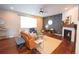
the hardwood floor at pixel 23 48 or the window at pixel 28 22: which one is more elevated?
the window at pixel 28 22

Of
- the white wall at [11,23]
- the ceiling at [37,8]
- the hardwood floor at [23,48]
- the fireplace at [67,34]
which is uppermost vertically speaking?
the ceiling at [37,8]

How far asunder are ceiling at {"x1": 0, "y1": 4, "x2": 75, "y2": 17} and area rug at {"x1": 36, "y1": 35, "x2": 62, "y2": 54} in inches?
16.5

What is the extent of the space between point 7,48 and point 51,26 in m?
0.80

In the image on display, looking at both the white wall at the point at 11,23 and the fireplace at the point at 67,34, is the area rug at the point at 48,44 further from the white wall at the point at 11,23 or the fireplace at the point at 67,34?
the white wall at the point at 11,23

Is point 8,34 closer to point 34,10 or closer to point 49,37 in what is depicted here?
point 34,10

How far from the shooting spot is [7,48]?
1329 mm

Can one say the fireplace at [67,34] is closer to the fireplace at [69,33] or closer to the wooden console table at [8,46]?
the fireplace at [69,33]

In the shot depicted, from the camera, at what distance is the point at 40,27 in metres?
1.38

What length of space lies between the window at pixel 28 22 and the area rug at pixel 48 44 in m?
0.27

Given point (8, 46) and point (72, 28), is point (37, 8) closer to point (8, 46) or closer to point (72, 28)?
point (72, 28)

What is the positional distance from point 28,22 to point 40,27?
22 cm

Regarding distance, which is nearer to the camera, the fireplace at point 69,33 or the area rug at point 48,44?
the fireplace at point 69,33

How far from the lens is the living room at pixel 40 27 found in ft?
4.15

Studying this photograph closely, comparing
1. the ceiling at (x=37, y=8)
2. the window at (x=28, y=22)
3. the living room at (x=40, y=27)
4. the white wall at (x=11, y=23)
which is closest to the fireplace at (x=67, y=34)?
the living room at (x=40, y=27)
